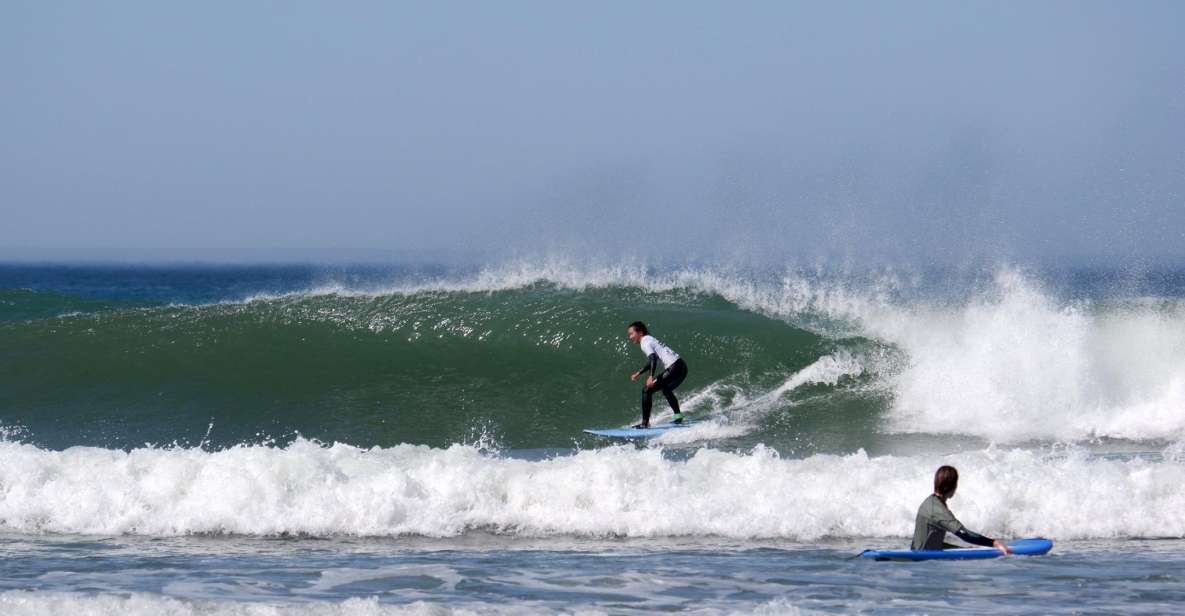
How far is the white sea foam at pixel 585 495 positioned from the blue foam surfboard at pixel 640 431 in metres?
2.72

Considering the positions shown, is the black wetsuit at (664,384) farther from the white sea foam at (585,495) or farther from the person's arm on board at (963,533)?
the person's arm on board at (963,533)

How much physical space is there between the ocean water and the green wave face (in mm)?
56

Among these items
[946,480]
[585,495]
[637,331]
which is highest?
[637,331]

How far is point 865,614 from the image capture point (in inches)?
284

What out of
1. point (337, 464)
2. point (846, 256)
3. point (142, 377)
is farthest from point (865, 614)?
point (846, 256)

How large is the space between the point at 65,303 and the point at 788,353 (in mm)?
18231

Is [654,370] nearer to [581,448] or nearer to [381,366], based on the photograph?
[581,448]

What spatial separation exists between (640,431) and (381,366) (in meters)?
4.82

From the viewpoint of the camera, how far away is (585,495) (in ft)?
35.2

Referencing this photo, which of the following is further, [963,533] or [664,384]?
[664,384]

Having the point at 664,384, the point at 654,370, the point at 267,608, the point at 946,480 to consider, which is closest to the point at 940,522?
the point at 946,480

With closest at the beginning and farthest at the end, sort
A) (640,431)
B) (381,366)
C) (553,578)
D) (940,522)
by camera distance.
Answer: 1. (553,578)
2. (940,522)
3. (640,431)
4. (381,366)

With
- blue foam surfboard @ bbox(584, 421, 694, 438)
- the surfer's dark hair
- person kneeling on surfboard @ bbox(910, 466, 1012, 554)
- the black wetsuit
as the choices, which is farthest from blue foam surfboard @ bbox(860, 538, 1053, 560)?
the black wetsuit

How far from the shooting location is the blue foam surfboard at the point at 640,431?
46.3 ft
